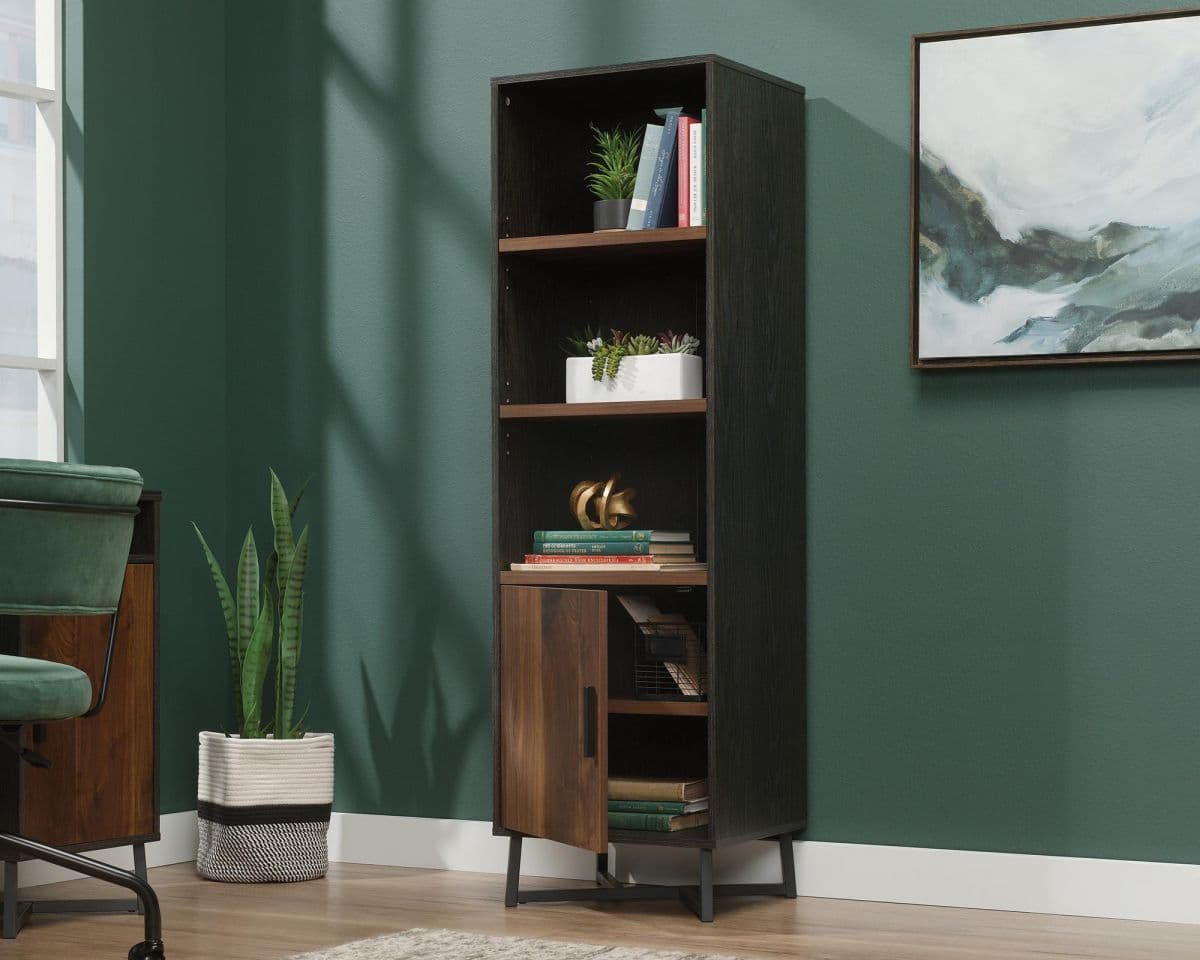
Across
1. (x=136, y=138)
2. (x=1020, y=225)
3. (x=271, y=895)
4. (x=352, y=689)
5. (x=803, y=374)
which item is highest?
(x=136, y=138)

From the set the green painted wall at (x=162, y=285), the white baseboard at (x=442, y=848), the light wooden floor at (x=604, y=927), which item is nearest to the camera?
the light wooden floor at (x=604, y=927)

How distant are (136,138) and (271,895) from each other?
1.86 metres

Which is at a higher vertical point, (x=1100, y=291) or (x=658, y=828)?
(x=1100, y=291)

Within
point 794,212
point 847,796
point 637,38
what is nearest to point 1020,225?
point 794,212

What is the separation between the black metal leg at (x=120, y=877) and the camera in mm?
2477

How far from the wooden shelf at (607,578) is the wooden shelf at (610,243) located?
2.21ft

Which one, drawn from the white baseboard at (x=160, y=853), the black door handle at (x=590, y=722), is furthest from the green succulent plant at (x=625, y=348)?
the white baseboard at (x=160, y=853)

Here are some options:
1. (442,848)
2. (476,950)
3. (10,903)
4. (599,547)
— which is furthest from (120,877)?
(442,848)

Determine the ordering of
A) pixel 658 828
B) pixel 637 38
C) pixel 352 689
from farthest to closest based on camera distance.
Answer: pixel 352 689, pixel 637 38, pixel 658 828

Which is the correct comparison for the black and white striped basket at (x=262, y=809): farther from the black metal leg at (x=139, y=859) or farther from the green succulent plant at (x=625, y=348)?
the green succulent plant at (x=625, y=348)

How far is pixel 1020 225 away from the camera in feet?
11.6

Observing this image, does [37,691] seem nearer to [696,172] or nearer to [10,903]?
[10,903]

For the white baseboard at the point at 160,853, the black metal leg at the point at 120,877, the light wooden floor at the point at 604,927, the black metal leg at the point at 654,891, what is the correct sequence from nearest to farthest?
the black metal leg at the point at 120,877 < the light wooden floor at the point at 604,927 < the black metal leg at the point at 654,891 < the white baseboard at the point at 160,853

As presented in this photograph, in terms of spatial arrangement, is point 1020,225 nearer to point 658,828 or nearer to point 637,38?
point 637,38
